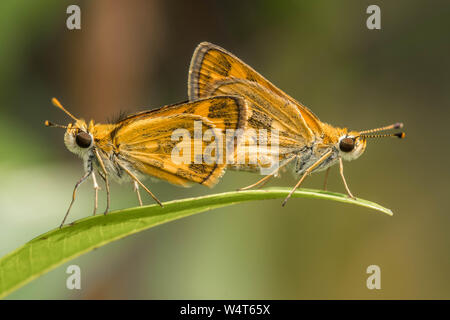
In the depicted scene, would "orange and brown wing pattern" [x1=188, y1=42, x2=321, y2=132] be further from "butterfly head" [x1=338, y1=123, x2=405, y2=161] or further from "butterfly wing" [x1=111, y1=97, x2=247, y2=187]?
"butterfly head" [x1=338, y1=123, x2=405, y2=161]

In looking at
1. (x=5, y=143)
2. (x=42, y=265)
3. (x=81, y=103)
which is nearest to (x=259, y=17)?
(x=81, y=103)

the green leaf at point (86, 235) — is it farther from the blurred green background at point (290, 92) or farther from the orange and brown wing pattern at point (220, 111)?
the blurred green background at point (290, 92)

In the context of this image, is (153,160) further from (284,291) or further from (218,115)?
(284,291)

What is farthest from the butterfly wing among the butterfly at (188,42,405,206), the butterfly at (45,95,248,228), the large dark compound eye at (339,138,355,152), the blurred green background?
the blurred green background

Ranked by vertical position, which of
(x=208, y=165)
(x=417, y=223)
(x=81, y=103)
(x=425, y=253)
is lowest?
(x=425, y=253)

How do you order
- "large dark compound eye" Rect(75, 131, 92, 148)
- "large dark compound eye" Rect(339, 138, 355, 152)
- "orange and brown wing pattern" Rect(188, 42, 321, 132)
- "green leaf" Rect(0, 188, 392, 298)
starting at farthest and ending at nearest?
"large dark compound eye" Rect(339, 138, 355, 152), "orange and brown wing pattern" Rect(188, 42, 321, 132), "large dark compound eye" Rect(75, 131, 92, 148), "green leaf" Rect(0, 188, 392, 298)

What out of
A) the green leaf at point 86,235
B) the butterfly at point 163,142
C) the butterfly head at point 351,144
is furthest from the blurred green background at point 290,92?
the green leaf at point 86,235
